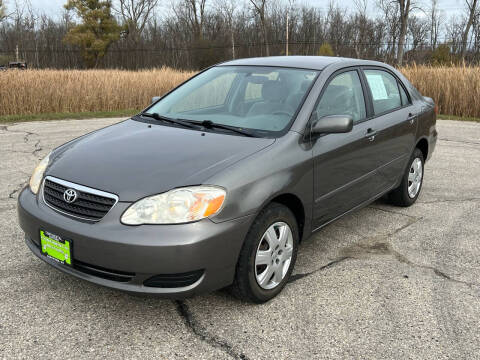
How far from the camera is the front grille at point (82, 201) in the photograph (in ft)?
8.88

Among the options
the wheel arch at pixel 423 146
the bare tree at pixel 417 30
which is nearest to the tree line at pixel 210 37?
the bare tree at pixel 417 30

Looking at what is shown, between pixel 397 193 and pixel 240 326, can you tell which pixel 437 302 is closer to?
pixel 240 326

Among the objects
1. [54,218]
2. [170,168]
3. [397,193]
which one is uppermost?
[170,168]

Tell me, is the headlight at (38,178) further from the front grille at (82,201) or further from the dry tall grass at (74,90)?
the dry tall grass at (74,90)

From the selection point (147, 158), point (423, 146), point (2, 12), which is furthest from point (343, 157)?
point (2, 12)

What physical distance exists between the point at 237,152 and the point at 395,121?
220 cm

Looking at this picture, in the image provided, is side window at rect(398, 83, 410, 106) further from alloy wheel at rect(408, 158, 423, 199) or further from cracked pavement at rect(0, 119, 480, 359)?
cracked pavement at rect(0, 119, 480, 359)

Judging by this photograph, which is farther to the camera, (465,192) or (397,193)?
(465,192)

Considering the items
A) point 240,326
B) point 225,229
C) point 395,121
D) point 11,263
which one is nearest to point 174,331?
point 240,326

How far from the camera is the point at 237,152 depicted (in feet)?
9.97

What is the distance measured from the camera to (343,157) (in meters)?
→ 3.73

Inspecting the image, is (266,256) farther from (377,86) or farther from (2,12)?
(2,12)

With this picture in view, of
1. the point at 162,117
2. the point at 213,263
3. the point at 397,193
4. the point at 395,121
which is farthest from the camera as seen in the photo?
the point at 397,193

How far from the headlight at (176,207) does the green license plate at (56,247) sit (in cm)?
42
